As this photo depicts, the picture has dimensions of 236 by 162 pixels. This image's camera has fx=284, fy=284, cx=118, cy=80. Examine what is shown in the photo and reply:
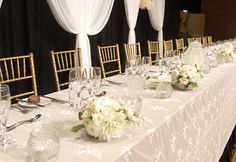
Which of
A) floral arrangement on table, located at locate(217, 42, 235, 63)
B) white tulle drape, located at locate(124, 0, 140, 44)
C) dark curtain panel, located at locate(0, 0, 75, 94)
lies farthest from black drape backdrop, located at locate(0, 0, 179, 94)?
floral arrangement on table, located at locate(217, 42, 235, 63)

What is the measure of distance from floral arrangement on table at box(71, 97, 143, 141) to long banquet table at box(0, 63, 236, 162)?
4 centimetres

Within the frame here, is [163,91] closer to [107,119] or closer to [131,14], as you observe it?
[107,119]

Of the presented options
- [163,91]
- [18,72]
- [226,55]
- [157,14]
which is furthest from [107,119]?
[157,14]

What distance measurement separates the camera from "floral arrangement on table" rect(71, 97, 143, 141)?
3.04ft

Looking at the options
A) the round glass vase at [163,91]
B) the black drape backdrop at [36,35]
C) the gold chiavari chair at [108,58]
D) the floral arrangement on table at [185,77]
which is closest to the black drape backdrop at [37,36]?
the black drape backdrop at [36,35]

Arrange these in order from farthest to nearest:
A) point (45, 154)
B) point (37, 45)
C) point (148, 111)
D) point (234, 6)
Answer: point (234, 6), point (37, 45), point (148, 111), point (45, 154)

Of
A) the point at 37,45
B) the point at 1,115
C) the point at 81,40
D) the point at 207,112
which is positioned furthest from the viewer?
the point at 81,40

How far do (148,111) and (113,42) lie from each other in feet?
11.9

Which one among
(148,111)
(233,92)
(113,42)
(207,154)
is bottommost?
(207,154)

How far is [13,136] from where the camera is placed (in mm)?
1020

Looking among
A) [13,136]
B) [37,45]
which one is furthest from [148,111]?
[37,45]

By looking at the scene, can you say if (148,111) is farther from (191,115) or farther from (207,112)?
(207,112)

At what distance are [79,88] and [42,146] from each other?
1.56ft

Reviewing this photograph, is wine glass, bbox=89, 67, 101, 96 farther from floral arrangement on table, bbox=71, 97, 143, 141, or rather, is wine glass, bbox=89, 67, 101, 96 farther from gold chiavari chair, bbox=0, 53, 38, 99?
gold chiavari chair, bbox=0, 53, 38, 99
